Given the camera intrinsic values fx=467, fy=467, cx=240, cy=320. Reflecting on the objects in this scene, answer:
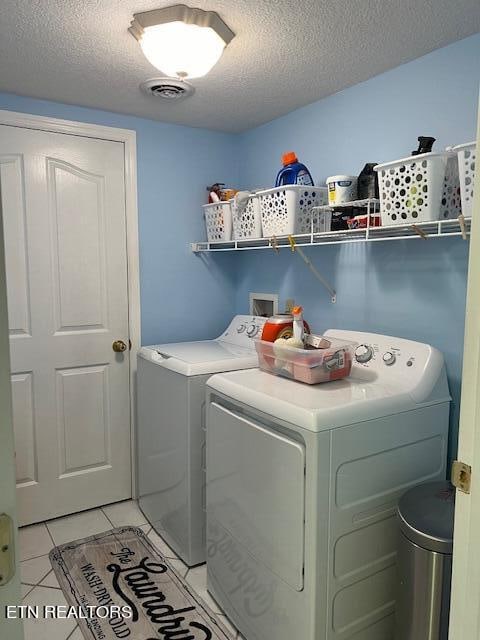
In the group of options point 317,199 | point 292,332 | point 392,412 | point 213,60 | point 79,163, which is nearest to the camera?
point 392,412

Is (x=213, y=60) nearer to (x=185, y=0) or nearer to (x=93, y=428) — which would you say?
(x=185, y=0)

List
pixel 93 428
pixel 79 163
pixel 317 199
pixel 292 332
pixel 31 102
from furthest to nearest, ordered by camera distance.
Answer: pixel 93 428 < pixel 79 163 < pixel 31 102 < pixel 317 199 < pixel 292 332

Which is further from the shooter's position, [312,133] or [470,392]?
[312,133]

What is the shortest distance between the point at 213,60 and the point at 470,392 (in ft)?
4.68

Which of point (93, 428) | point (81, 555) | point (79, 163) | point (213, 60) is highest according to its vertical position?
point (213, 60)

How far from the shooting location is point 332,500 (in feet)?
4.69

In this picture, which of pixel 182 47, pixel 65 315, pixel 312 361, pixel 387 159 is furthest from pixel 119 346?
pixel 387 159

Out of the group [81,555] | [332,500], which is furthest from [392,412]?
[81,555]

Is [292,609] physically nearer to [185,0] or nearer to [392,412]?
[392,412]

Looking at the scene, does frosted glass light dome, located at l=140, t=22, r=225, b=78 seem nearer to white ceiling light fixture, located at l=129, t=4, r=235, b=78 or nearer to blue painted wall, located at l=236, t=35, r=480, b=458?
white ceiling light fixture, located at l=129, t=4, r=235, b=78

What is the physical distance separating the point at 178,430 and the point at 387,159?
59.9 inches

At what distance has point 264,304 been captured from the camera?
2.82 metres

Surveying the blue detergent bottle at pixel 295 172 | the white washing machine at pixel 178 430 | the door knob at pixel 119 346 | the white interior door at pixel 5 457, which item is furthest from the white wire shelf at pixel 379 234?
the white interior door at pixel 5 457

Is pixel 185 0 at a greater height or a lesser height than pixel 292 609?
greater
